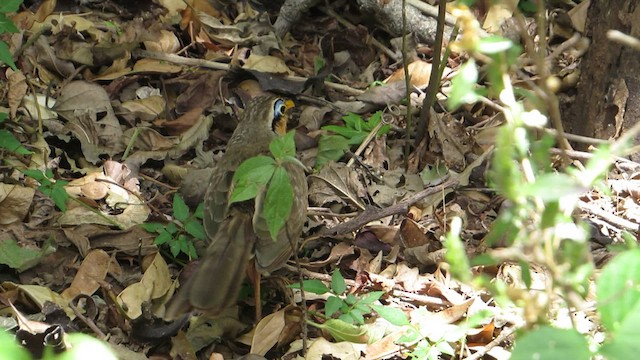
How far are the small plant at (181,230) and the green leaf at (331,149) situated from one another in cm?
100

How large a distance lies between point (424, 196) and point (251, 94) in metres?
1.69

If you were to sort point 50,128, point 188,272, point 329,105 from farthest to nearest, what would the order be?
1. point 329,105
2. point 50,128
3. point 188,272

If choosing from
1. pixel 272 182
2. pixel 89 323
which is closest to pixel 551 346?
pixel 272 182

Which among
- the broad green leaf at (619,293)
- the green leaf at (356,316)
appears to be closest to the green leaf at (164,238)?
the green leaf at (356,316)

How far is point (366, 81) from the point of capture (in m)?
5.91

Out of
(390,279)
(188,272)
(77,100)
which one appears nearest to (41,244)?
(188,272)

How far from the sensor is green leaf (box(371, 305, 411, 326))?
11.8ft

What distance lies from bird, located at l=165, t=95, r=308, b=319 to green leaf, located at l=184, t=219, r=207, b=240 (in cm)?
19

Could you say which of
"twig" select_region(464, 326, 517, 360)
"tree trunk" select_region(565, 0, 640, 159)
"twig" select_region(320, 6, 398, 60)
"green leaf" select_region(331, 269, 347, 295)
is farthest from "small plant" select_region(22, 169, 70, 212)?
"tree trunk" select_region(565, 0, 640, 159)

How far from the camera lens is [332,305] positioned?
3723 mm

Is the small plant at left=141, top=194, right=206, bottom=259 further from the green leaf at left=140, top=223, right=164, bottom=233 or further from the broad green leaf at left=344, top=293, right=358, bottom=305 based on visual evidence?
the broad green leaf at left=344, top=293, right=358, bottom=305

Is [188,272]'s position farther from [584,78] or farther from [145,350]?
[584,78]

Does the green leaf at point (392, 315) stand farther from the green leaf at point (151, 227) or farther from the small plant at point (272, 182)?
the green leaf at point (151, 227)

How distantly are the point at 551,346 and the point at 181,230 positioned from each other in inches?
120
